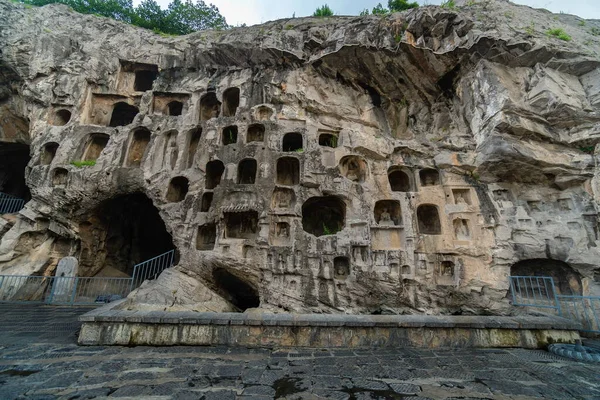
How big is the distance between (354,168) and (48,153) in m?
16.2

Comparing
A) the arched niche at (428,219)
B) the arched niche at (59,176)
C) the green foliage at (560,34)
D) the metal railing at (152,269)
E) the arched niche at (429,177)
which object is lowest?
the metal railing at (152,269)

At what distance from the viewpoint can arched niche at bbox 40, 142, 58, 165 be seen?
13586mm

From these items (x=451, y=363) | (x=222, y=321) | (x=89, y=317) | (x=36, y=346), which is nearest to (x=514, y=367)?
(x=451, y=363)

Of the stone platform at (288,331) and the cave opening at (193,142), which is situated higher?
the cave opening at (193,142)

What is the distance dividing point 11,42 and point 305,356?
22.4m

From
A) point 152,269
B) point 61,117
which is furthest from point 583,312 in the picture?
point 61,117

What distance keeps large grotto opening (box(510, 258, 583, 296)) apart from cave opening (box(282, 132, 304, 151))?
11.1 metres

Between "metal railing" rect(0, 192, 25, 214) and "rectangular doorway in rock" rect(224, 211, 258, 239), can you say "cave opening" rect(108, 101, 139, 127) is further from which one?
"rectangular doorway in rock" rect(224, 211, 258, 239)

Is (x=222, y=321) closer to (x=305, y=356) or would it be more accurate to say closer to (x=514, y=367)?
(x=305, y=356)

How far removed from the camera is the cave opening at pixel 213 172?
12827 millimetres

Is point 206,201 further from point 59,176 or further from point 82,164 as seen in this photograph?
point 59,176

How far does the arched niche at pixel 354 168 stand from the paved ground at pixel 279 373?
8.85m

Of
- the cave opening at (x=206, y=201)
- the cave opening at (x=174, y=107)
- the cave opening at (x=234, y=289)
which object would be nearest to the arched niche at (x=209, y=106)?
the cave opening at (x=174, y=107)

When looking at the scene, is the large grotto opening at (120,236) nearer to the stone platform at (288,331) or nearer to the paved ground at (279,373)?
the paved ground at (279,373)
